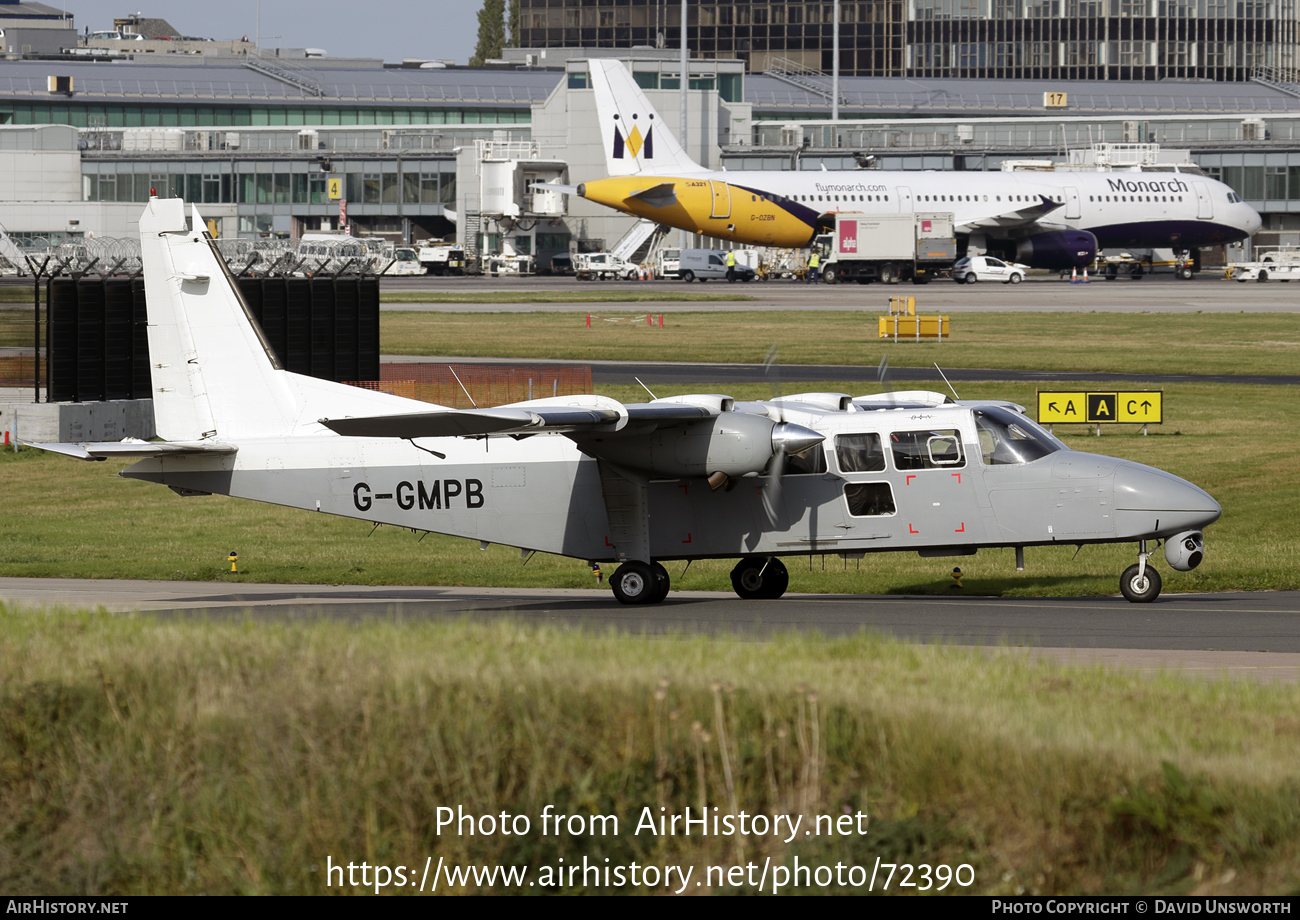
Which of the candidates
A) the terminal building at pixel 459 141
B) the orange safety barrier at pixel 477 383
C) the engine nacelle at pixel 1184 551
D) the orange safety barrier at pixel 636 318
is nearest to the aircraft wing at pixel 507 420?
the engine nacelle at pixel 1184 551

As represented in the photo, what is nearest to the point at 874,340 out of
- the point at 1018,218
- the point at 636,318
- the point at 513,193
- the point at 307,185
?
the point at 636,318

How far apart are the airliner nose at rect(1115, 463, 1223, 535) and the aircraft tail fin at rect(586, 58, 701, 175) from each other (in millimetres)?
84118

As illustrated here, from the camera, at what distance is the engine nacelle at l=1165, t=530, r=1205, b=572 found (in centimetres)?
2075

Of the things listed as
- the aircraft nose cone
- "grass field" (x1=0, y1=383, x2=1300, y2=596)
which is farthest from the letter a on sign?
the aircraft nose cone

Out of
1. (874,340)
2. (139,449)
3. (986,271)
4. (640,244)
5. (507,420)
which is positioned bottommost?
(139,449)

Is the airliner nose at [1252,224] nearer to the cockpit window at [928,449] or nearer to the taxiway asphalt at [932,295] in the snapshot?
the taxiway asphalt at [932,295]

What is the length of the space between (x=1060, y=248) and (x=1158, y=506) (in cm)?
9497

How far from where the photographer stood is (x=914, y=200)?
109 meters

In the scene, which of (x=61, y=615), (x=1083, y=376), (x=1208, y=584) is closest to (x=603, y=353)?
(x=1083, y=376)

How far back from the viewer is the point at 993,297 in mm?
92250

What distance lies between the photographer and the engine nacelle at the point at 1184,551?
2075cm

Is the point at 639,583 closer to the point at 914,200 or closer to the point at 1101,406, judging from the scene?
the point at 1101,406

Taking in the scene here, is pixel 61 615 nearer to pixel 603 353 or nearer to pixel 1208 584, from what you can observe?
pixel 1208 584
